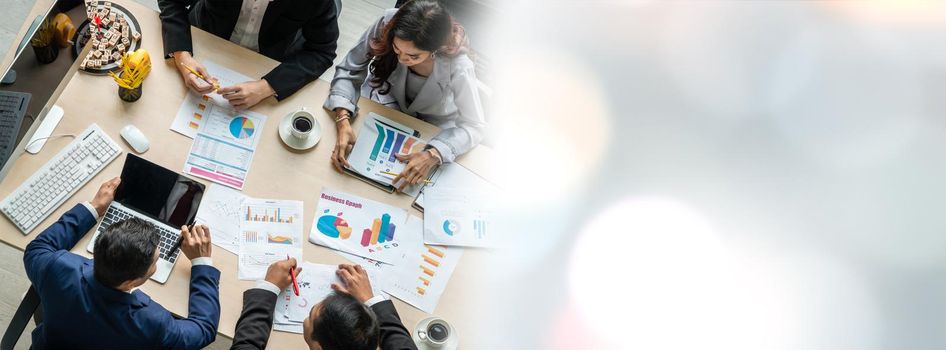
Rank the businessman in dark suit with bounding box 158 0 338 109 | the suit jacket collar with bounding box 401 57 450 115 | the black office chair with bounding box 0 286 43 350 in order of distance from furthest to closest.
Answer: the suit jacket collar with bounding box 401 57 450 115
the businessman in dark suit with bounding box 158 0 338 109
the black office chair with bounding box 0 286 43 350

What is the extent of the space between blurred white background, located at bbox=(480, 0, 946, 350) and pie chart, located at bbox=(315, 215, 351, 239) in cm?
74

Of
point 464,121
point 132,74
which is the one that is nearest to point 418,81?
point 464,121

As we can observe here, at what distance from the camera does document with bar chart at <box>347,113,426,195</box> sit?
1863mm

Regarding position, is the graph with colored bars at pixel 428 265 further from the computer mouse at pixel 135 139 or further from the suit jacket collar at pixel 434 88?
the computer mouse at pixel 135 139

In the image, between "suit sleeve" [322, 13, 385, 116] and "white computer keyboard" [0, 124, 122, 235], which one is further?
"suit sleeve" [322, 13, 385, 116]

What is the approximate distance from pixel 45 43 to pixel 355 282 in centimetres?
88

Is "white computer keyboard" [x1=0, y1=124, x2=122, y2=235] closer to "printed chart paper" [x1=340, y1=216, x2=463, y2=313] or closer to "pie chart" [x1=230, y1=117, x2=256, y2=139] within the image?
"pie chart" [x1=230, y1=117, x2=256, y2=139]

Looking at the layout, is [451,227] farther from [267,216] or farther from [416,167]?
[267,216]

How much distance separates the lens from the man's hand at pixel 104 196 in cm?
165

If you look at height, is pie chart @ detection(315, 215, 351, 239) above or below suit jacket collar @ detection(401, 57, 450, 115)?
below

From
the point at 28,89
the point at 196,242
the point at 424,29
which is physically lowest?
the point at 196,242

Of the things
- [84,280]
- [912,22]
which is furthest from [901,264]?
[84,280]

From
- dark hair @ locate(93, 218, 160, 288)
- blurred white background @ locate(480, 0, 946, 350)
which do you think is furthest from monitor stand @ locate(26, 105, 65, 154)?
blurred white background @ locate(480, 0, 946, 350)

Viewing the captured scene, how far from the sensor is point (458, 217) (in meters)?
1.87
